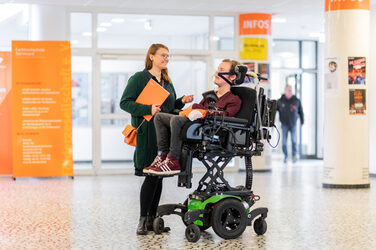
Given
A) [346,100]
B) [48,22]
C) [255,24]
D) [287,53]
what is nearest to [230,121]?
[346,100]

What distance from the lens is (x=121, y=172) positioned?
35.5 ft

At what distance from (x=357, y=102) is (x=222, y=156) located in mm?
4176

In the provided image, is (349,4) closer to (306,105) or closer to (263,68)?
(263,68)

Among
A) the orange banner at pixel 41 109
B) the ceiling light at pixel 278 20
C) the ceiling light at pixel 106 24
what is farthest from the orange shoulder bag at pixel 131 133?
the ceiling light at pixel 278 20

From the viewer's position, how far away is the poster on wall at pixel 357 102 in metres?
8.55

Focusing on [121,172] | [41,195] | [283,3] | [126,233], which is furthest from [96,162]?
[126,233]

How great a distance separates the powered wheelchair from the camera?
4.71 m

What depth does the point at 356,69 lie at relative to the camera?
8570mm

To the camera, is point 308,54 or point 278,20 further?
point 308,54

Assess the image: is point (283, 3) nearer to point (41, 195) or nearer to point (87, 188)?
Result: point (87, 188)

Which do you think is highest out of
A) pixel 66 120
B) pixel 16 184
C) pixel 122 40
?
pixel 122 40

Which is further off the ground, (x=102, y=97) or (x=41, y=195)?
(x=102, y=97)

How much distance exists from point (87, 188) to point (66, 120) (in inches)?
67.2

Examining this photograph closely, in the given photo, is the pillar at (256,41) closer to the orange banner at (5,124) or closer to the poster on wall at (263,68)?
the poster on wall at (263,68)
